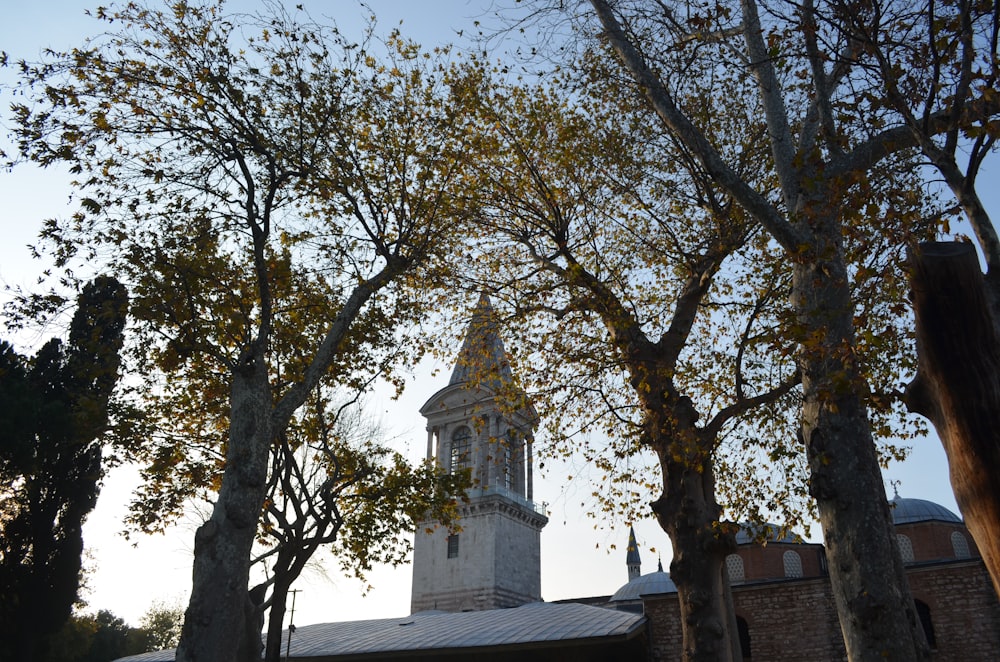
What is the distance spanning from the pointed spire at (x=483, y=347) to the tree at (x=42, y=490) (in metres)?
11.2

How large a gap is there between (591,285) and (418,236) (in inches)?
121

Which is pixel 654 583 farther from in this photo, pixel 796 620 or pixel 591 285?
pixel 591 285

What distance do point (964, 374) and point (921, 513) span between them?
33.6 metres

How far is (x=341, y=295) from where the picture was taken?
12.5 m

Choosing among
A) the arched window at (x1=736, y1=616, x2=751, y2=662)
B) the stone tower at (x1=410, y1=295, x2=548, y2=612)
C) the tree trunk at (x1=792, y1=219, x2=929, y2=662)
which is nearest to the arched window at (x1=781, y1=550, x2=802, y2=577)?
the arched window at (x1=736, y1=616, x2=751, y2=662)

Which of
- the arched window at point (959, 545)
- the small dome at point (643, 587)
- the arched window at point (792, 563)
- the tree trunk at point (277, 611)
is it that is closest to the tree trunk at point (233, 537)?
the tree trunk at point (277, 611)

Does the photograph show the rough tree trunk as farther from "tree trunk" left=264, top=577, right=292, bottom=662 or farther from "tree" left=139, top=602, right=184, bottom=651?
"tree" left=139, top=602, right=184, bottom=651

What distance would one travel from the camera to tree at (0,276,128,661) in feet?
59.5

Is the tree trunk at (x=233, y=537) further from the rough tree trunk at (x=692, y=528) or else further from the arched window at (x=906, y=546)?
the arched window at (x=906, y=546)

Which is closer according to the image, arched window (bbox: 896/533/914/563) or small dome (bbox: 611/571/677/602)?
arched window (bbox: 896/533/914/563)

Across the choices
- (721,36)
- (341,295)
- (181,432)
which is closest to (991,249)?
(721,36)

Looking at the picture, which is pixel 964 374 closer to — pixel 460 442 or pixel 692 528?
pixel 692 528

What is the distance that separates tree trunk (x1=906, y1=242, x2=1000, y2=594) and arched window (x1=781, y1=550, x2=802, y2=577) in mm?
31896

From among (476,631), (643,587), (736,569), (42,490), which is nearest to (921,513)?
(736,569)
